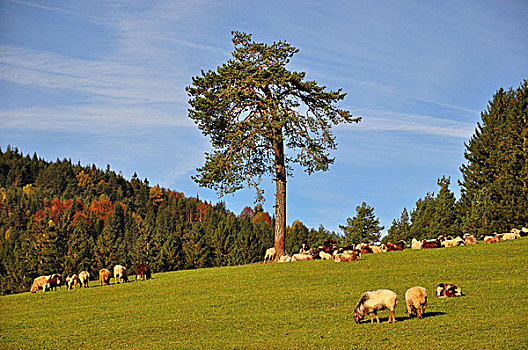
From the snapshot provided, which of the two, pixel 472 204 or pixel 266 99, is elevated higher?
pixel 266 99

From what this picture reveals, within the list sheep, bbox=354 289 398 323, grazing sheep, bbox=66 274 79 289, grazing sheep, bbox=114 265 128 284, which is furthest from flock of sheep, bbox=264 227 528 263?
sheep, bbox=354 289 398 323

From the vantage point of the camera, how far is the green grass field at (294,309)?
1689 cm

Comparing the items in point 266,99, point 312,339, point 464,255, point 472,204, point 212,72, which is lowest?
point 312,339

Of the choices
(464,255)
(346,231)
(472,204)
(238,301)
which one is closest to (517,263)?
(464,255)

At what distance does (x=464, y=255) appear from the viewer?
112ft

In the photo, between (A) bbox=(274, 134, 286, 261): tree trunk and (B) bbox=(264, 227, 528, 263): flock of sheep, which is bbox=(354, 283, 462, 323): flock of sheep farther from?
(A) bbox=(274, 134, 286, 261): tree trunk

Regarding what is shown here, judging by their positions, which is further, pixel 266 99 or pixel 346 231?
pixel 346 231

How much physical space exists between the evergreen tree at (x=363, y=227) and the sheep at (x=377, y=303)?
78.6m

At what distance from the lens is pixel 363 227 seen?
9781 cm

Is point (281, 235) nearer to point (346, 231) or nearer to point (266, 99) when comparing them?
point (266, 99)

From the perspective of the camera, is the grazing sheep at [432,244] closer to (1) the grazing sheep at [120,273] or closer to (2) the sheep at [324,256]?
(2) the sheep at [324,256]

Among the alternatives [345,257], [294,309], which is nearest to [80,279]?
[345,257]

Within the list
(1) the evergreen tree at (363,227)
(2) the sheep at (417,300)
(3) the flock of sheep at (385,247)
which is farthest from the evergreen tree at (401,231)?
(2) the sheep at (417,300)

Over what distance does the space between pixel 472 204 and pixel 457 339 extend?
65.7m
